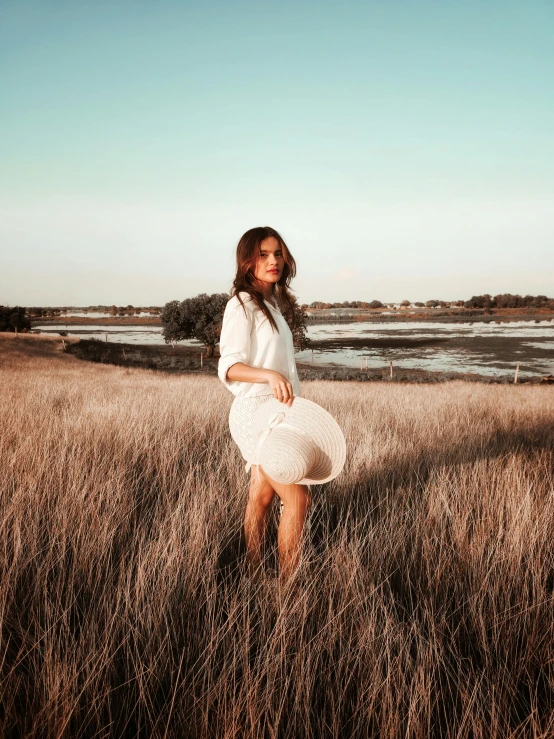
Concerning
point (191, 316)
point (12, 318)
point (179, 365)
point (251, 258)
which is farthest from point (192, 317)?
→ point (251, 258)

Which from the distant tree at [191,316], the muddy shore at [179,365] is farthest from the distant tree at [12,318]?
the distant tree at [191,316]

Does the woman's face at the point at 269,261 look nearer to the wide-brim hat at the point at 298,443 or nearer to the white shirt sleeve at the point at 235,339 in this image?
the white shirt sleeve at the point at 235,339

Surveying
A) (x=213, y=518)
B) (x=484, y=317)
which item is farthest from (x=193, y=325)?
(x=484, y=317)

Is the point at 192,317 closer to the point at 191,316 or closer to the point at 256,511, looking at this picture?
the point at 191,316

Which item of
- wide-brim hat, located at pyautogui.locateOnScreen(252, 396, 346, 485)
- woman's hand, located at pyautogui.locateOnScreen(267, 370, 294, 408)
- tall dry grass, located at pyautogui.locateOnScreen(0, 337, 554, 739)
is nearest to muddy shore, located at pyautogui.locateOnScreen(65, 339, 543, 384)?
tall dry grass, located at pyautogui.locateOnScreen(0, 337, 554, 739)

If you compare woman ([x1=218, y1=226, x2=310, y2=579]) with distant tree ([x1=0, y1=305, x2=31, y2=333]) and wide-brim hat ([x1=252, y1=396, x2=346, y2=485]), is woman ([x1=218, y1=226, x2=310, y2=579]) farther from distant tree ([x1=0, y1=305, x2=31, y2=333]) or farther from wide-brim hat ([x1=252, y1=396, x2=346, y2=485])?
distant tree ([x1=0, y1=305, x2=31, y2=333])

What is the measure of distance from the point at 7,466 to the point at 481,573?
3.60m

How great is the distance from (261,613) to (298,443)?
753 mm

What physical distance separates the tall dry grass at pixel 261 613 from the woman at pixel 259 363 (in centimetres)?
20

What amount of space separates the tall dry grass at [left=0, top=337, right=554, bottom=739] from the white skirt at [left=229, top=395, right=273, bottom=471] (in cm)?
57

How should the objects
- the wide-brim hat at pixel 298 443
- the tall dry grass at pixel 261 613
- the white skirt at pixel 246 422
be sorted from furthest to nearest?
the white skirt at pixel 246 422 < the wide-brim hat at pixel 298 443 < the tall dry grass at pixel 261 613

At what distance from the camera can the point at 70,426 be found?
5637 millimetres

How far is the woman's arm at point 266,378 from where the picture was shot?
213 centimetres

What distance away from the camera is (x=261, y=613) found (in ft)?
6.68
